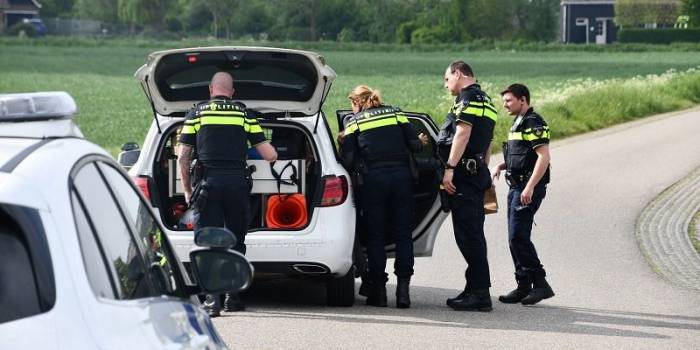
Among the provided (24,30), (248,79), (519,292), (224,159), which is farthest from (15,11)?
(224,159)

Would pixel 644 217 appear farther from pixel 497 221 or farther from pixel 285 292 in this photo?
pixel 285 292

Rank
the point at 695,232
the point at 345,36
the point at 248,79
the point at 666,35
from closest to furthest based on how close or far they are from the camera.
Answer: the point at 248,79
the point at 695,232
the point at 666,35
the point at 345,36

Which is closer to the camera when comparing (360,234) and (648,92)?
(360,234)

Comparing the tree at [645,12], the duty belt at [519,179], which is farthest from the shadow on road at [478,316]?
the tree at [645,12]

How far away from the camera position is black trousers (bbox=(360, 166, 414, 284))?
35.0 ft

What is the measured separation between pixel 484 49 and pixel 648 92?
249 feet

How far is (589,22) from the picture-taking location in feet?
458

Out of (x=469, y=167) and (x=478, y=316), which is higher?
(x=469, y=167)

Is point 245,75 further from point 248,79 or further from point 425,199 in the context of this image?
point 425,199

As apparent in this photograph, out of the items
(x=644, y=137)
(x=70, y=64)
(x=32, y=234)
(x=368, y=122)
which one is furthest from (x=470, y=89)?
(x=70, y=64)

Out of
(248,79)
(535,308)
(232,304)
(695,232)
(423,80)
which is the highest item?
(248,79)

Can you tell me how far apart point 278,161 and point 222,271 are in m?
6.11

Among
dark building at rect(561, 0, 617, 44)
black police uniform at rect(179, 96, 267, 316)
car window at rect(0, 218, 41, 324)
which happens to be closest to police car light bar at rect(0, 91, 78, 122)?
car window at rect(0, 218, 41, 324)

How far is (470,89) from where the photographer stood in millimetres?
10672
